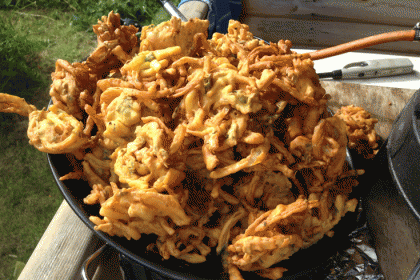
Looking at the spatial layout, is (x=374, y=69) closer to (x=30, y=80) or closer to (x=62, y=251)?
(x=62, y=251)

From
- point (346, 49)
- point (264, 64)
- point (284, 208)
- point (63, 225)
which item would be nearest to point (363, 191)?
point (284, 208)

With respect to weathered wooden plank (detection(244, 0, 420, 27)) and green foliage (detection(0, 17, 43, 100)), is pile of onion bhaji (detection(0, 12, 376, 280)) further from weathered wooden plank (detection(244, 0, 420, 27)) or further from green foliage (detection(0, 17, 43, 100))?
weathered wooden plank (detection(244, 0, 420, 27))

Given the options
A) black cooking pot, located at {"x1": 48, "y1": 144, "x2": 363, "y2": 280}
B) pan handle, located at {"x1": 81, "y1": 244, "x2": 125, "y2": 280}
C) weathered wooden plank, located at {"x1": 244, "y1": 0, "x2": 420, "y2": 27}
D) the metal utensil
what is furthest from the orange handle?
weathered wooden plank, located at {"x1": 244, "y1": 0, "x2": 420, "y2": 27}

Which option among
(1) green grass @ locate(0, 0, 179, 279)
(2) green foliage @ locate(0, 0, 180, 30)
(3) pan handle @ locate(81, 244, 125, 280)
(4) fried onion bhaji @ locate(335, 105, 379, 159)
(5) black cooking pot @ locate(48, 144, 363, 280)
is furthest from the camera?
(2) green foliage @ locate(0, 0, 180, 30)

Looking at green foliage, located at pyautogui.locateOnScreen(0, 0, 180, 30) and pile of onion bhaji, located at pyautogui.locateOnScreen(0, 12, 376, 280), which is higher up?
pile of onion bhaji, located at pyautogui.locateOnScreen(0, 12, 376, 280)

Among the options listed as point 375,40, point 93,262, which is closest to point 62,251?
point 93,262

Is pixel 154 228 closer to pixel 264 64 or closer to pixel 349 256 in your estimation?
pixel 264 64

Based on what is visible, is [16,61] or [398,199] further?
[16,61]
